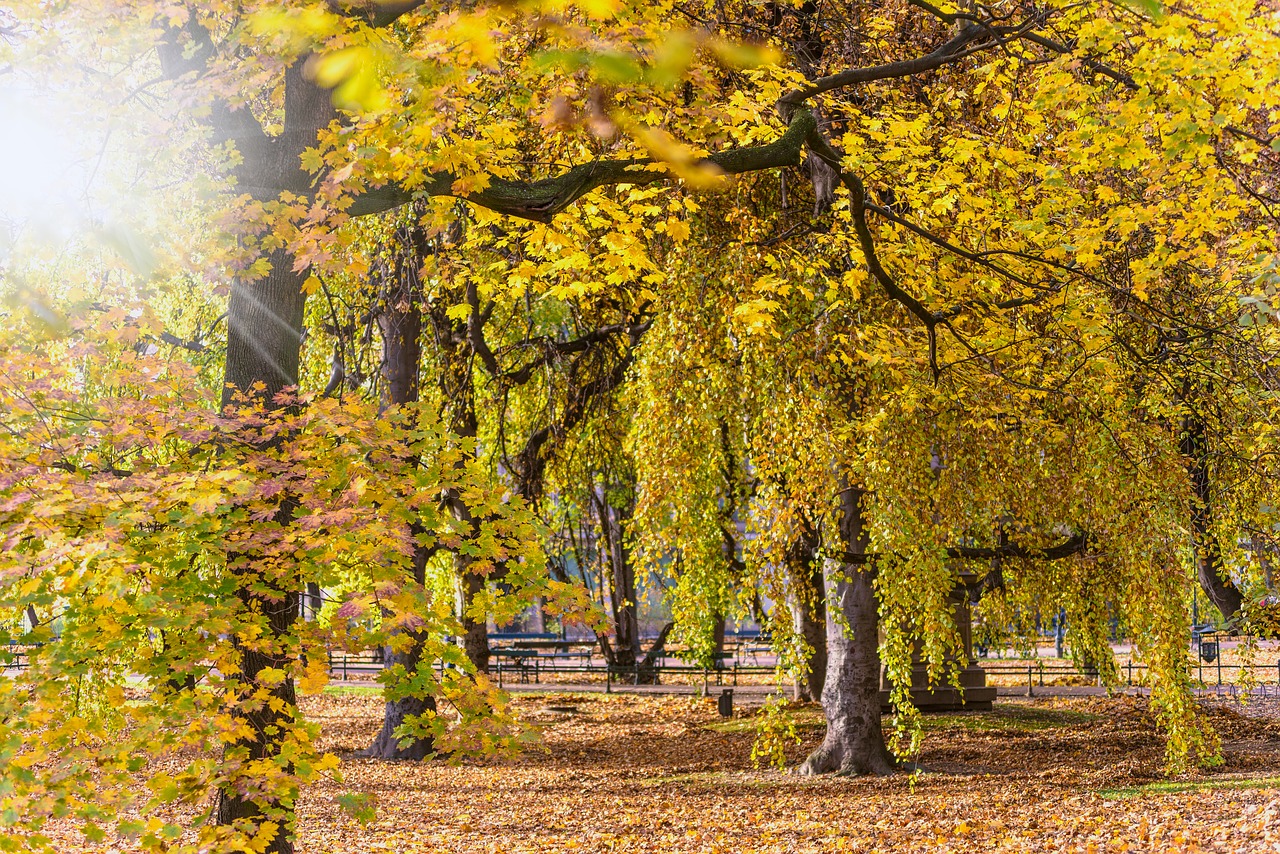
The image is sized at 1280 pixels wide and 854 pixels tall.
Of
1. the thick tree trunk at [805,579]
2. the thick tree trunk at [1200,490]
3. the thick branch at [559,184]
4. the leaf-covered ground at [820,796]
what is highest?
the thick branch at [559,184]

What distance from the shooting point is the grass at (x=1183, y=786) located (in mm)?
8602

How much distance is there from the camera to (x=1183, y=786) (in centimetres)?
910

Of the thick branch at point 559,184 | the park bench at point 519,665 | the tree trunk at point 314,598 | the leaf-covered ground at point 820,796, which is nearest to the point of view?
the tree trunk at point 314,598

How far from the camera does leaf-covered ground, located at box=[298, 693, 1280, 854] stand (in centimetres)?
736

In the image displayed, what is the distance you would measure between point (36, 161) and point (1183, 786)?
9.15 metres

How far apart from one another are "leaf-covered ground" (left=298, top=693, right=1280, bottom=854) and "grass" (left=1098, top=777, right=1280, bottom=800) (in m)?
0.03

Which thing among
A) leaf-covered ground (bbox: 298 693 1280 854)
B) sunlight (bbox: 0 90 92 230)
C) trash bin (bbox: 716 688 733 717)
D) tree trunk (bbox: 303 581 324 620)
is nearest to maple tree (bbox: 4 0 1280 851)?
tree trunk (bbox: 303 581 324 620)

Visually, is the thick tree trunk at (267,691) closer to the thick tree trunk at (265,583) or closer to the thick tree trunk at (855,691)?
the thick tree trunk at (265,583)

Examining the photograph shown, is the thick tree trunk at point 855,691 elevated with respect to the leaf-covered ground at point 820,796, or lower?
elevated

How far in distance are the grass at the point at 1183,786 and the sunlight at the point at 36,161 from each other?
814 centimetres

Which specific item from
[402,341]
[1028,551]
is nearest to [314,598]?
[402,341]

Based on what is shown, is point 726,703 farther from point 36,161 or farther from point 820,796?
point 36,161

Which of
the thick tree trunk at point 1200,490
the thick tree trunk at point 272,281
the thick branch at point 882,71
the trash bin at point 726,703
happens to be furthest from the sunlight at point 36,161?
the trash bin at point 726,703

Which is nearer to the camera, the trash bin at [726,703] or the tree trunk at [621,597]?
the trash bin at [726,703]
